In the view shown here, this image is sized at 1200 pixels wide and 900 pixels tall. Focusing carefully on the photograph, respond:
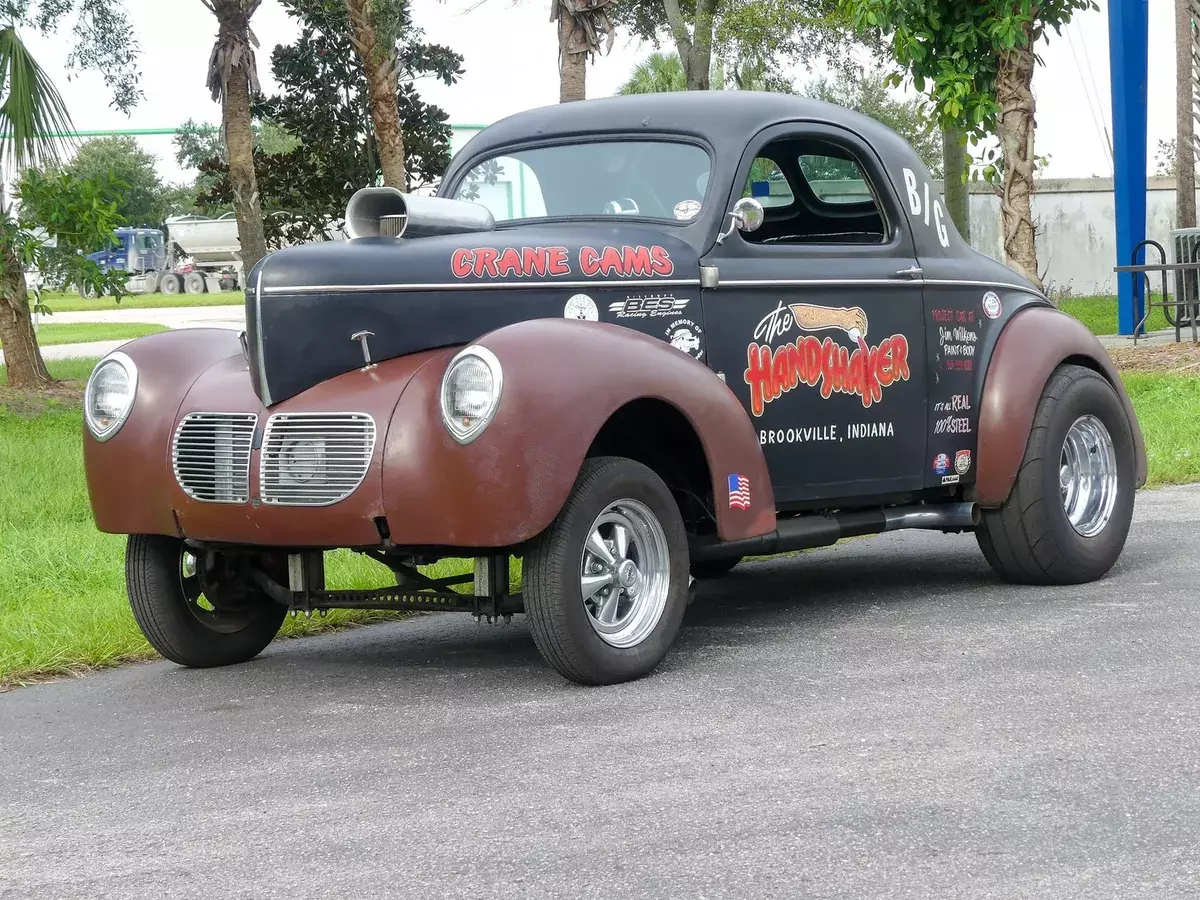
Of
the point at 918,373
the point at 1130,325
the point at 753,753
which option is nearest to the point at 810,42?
the point at 1130,325

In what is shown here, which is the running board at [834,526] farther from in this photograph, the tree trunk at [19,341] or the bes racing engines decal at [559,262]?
the tree trunk at [19,341]

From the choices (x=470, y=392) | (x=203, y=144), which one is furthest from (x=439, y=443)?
(x=203, y=144)

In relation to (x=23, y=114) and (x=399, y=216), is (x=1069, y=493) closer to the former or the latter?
(x=399, y=216)

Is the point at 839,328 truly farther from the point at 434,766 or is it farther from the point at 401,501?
the point at 434,766

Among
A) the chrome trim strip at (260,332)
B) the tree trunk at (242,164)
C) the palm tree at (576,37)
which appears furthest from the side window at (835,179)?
the tree trunk at (242,164)

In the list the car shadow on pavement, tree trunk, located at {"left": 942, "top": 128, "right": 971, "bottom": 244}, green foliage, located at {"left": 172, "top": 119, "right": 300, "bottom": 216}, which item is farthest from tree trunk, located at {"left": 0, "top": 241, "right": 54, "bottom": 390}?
green foliage, located at {"left": 172, "top": 119, "right": 300, "bottom": 216}

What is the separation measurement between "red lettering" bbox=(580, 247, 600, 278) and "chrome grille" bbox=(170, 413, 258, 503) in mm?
1189

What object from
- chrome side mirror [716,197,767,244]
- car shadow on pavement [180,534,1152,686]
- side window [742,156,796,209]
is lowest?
car shadow on pavement [180,534,1152,686]

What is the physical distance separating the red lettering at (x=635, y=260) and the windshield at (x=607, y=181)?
1.23 ft

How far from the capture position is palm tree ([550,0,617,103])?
1695cm

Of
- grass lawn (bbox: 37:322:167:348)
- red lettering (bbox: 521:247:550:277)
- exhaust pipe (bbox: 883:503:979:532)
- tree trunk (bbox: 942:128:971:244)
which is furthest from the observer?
grass lawn (bbox: 37:322:167:348)

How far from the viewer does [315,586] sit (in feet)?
17.9

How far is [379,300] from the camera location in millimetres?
5121

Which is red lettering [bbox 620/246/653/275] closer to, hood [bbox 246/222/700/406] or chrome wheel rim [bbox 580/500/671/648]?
hood [bbox 246/222/700/406]
